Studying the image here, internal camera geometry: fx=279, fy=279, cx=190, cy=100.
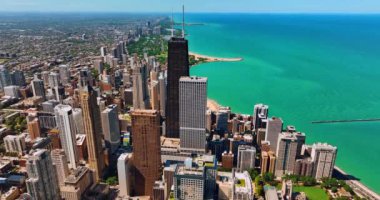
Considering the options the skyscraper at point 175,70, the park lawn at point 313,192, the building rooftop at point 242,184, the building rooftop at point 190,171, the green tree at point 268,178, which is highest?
the skyscraper at point 175,70

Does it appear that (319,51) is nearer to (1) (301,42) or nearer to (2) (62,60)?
(1) (301,42)

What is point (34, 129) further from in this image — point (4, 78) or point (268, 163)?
point (268, 163)

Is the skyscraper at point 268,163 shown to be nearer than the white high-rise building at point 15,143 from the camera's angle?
Yes

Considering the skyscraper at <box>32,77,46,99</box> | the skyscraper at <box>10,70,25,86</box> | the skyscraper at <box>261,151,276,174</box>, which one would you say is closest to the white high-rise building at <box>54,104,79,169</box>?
the skyscraper at <box>261,151,276,174</box>

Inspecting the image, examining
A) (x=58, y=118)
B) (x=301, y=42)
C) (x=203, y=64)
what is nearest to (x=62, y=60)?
(x=203, y=64)

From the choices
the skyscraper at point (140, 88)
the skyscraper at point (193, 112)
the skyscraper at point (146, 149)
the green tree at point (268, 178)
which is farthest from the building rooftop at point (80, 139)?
the green tree at point (268, 178)

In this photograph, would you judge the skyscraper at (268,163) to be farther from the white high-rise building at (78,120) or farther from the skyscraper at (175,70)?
the white high-rise building at (78,120)

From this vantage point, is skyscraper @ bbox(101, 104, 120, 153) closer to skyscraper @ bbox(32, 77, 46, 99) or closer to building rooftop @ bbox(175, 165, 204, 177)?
building rooftop @ bbox(175, 165, 204, 177)
